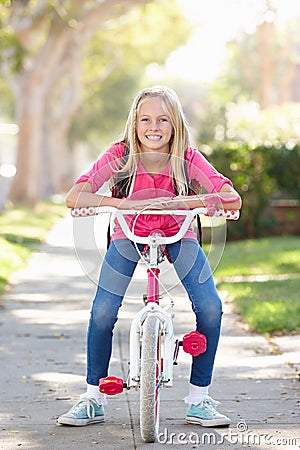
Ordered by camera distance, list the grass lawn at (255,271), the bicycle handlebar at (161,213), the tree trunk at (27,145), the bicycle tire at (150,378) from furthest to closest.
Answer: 1. the tree trunk at (27,145)
2. the grass lawn at (255,271)
3. the bicycle handlebar at (161,213)
4. the bicycle tire at (150,378)

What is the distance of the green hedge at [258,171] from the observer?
18.6 m

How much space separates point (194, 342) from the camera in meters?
5.44

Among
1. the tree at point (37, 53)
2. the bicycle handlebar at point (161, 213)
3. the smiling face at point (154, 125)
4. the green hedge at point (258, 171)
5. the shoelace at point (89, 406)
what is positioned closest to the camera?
the bicycle handlebar at point (161, 213)

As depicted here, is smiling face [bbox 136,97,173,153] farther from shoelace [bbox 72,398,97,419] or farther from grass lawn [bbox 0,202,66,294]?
grass lawn [bbox 0,202,66,294]

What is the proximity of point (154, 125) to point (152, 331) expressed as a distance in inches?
41.2

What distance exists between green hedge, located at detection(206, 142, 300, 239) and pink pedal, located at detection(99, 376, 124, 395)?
13213mm

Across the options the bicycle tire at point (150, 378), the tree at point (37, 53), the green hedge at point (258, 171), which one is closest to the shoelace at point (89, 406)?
the bicycle tire at point (150, 378)

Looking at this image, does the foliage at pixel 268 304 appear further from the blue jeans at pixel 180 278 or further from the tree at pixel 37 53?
the tree at pixel 37 53

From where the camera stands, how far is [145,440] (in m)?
5.25

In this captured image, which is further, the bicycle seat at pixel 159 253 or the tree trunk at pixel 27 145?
the tree trunk at pixel 27 145

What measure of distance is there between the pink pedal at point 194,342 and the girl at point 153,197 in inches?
2.7

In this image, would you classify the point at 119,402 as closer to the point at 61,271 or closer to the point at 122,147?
the point at 122,147

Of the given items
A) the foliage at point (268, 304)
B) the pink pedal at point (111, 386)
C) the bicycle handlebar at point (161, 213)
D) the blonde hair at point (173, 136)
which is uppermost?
the blonde hair at point (173, 136)

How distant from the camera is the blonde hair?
5.43 m
